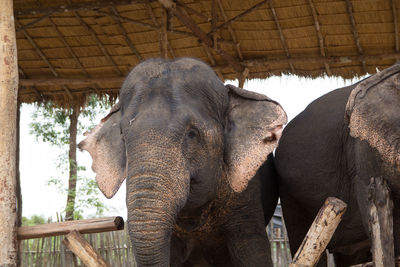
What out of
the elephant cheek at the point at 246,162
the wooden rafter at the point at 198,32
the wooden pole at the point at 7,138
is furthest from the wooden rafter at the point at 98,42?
the elephant cheek at the point at 246,162

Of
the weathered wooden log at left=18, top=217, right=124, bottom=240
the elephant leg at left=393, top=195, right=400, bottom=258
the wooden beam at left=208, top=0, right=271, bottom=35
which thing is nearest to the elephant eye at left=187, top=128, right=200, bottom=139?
the weathered wooden log at left=18, top=217, right=124, bottom=240

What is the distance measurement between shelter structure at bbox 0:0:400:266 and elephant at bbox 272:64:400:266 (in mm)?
2613

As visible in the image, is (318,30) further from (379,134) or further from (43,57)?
(379,134)

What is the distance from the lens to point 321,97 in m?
4.96

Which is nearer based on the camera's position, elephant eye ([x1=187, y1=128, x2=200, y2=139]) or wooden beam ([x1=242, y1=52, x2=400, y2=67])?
elephant eye ([x1=187, y1=128, x2=200, y2=139])

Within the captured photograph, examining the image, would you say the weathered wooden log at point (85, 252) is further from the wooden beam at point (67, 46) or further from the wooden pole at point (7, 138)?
the wooden beam at point (67, 46)

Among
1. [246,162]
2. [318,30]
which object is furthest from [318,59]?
[246,162]

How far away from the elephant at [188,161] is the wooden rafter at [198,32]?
10.3ft

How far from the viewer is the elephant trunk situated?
10.4ft

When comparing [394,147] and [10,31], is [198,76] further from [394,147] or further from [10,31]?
[10,31]

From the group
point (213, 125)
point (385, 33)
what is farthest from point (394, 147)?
point (385, 33)

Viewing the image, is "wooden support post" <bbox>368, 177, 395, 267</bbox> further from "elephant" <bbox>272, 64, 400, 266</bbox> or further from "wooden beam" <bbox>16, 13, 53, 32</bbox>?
"wooden beam" <bbox>16, 13, 53, 32</bbox>

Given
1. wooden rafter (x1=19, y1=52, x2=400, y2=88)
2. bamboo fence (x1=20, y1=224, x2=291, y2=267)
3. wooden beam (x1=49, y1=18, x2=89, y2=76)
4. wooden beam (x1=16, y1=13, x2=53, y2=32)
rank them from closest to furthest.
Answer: wooden beam (x1=16, y1=13, x2=53, y2=32)
wooden rafter (x1=19, y1=52, x2=400, y2=88)
bamboo fence (x1=20, y1=224, x2=291, y2=267)
wooden beam (x1=49, y1=18, x2=89, y2=76)

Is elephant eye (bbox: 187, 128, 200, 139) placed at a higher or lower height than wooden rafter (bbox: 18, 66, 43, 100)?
lower
